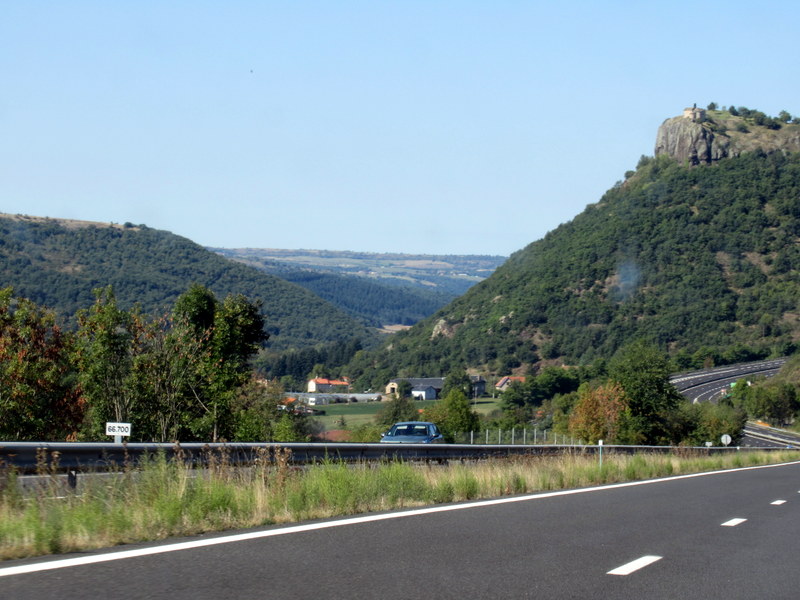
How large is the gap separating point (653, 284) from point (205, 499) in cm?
16115

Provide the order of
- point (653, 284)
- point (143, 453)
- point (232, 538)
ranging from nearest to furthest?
point (232, 538) < point (143, 453) < point (653, 284)

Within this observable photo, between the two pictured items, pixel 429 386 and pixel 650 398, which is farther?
pixel 429 386

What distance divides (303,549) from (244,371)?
117 ft

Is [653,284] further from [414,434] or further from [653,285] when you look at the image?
[414,434]

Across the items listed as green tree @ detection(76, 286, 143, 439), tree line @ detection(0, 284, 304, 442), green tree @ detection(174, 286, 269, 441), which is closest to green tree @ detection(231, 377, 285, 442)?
tree line @ detection(0, 284, 304, 442)

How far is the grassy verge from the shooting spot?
8.48 metres

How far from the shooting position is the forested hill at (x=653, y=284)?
160 metres

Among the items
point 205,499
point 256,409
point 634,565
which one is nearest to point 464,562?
point 634,565

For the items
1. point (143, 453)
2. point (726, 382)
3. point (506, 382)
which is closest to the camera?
point (143, 453)

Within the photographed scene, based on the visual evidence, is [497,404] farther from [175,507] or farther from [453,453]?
[175,507]

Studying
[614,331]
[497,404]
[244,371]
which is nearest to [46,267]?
[497,404]

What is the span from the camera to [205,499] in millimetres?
10070

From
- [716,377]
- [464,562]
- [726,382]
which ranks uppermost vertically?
[716,377]

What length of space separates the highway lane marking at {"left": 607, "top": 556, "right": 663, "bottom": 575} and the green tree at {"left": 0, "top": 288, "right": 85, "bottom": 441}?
83.0 ft
